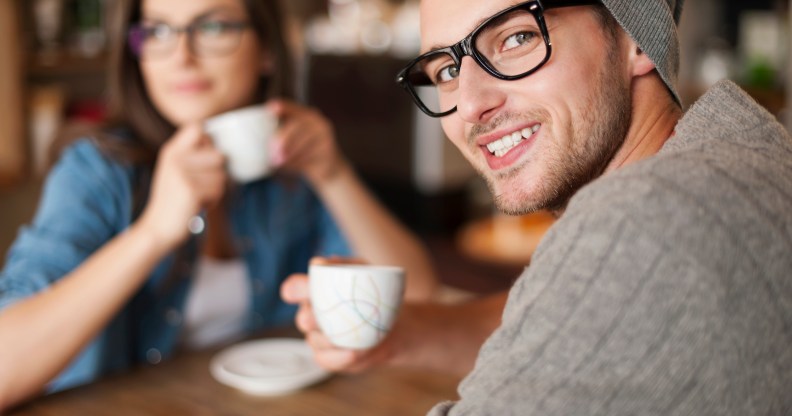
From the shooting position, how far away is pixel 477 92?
849 millimetres

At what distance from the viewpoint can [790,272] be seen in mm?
590

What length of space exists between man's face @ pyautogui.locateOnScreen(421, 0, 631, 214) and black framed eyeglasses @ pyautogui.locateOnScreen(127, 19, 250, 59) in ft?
2.26

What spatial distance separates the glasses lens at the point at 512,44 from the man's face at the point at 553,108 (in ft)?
0.04

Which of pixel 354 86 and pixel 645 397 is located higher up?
pixel 645 397

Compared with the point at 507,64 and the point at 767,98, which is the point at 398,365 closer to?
the point at 507,64

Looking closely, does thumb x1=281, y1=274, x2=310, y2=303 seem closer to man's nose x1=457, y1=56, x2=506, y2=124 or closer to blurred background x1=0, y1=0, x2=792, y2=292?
man's nose x1=457, y1=56, x2=506, y2=124

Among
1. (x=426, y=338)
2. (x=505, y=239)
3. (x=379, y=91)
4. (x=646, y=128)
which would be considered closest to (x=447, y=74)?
(x=646, y=128)

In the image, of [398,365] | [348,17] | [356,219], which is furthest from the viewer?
[348,17]

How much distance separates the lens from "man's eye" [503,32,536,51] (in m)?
0.85

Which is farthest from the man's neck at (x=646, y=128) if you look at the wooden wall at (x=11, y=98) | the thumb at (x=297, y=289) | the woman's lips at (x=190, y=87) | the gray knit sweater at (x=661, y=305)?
the wooden wall at (x=11, y=98)

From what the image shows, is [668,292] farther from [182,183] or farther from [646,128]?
[182,183]

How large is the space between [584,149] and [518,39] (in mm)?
138

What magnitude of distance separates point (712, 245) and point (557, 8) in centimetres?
38

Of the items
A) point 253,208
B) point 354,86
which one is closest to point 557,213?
point 253,208
